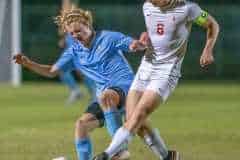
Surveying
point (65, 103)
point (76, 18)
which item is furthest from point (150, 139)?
point (65, 103)

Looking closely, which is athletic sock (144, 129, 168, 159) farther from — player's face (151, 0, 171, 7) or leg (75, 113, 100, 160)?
player's face (151, 0, 171, 7)

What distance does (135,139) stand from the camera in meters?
15.8

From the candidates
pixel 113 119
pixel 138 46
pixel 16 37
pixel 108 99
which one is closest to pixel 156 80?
pixel 138 46

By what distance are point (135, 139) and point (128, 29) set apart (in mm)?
22224

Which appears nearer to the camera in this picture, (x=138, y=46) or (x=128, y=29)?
(x=138, y=46)

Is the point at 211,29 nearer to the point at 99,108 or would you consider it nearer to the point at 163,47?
the point at 163,47

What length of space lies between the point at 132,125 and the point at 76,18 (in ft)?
4.83

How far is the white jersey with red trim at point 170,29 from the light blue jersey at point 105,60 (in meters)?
0.53

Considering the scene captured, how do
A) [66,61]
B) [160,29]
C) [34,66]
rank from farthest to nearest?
1. [66,61]
2. [34,66]
3. [160,29]

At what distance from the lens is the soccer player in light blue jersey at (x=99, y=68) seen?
1156cm

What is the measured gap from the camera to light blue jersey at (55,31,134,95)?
1175cm

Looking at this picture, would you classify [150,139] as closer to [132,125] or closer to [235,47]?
[132,125]

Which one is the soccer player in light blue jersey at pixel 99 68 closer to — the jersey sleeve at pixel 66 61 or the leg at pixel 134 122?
the jersey sleeve at pixel 66 61

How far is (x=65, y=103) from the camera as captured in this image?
25.2 metres
